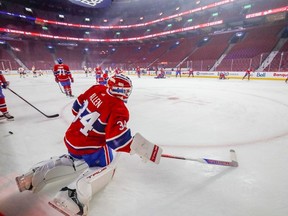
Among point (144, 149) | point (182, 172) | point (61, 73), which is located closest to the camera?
point (144, 149)

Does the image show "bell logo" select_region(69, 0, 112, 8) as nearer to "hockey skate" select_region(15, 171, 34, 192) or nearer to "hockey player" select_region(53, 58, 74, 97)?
"hockey player" select_region(53, 58, 74, 97)

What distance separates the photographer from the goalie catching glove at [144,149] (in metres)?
1.41

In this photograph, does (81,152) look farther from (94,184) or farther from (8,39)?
(8,39)

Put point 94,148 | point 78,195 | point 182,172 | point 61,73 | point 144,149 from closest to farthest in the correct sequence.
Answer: point 78,195, point 144,149, point 94,148, point 182,172, point 61,73

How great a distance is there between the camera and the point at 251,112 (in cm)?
457

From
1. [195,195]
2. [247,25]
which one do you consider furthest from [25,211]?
[247,25]

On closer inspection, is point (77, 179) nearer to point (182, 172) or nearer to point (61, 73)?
point (182, 172)

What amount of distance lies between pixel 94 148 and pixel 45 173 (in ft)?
1.62

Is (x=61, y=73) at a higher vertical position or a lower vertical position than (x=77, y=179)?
higher

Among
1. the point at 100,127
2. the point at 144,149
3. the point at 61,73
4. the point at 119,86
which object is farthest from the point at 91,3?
the point at 144,149

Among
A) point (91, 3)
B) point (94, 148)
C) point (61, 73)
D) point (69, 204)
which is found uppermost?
point (91, 3)

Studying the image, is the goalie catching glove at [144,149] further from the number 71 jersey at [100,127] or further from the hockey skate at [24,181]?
the hockey skate at [24,181]

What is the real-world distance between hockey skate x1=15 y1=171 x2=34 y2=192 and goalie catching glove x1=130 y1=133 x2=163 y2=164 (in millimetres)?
940

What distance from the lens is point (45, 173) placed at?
1.61 m
